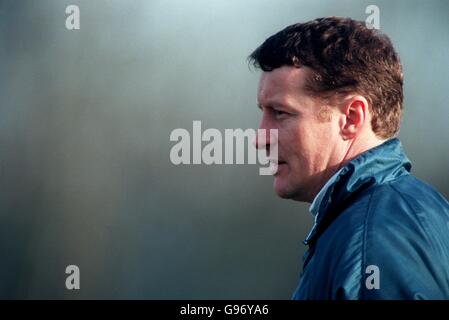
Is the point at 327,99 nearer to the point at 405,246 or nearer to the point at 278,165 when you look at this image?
the point at 278,165

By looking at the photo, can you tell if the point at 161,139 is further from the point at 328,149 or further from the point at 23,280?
the point at 328,149

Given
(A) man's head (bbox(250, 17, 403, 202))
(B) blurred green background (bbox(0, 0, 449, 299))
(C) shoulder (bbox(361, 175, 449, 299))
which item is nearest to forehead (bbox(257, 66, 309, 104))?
(A) man's head (bbox(250, 17, 403, 202))

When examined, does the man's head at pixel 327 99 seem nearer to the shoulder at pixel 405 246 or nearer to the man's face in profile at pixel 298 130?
the man's face in profile at pixel 298 130

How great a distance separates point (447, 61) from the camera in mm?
3422

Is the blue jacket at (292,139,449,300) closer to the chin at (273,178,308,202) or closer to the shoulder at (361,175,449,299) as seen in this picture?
the shoulder at (361,175,449,299)

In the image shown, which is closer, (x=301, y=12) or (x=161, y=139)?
(x=301, y=12)

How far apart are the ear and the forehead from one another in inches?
3.0

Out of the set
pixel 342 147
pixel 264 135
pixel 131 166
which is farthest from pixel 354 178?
pixel 131 166

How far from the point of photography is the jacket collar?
34.4 inches

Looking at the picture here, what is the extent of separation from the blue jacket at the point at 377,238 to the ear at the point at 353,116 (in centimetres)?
8

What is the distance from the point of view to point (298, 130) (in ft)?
3.40

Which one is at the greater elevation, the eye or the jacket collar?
the eye

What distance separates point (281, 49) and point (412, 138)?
8.17 ft
